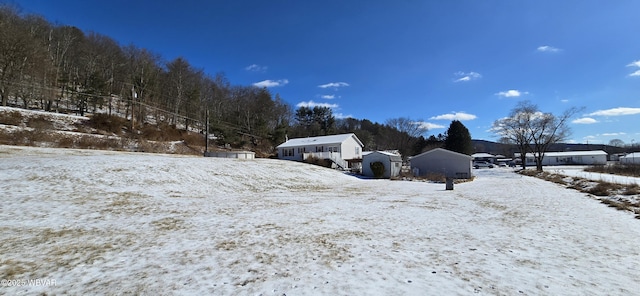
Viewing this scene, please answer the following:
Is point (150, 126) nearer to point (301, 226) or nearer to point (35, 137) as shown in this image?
point (35, 137)

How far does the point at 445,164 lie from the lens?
38250mm

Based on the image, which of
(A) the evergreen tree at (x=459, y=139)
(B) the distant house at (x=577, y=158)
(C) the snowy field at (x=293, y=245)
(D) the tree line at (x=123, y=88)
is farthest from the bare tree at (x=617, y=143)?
Answer: (C) the snowy field at (x=293, y=245)

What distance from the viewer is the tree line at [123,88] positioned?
33219 millimetres

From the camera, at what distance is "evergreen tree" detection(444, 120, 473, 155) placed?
67875 mm

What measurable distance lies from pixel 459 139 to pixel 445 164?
1377 inches

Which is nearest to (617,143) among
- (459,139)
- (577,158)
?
(577,158)

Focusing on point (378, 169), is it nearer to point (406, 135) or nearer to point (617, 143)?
point (406, 135)

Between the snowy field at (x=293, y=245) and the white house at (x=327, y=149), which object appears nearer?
the snowy field at (x=293, y=245)

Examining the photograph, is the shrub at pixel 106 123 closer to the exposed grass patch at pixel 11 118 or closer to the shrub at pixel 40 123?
the shrub at pixel 40 123

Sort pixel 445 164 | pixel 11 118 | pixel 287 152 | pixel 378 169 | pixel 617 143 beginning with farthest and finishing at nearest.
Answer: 1. pixel 617 143
2. pixel 287 152
3. pixel 445 164
4. pixel 378 169
5. pixel 11 118

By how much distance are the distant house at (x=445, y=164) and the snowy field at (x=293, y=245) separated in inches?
969

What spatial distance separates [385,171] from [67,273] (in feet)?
103

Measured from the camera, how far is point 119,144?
31750mm

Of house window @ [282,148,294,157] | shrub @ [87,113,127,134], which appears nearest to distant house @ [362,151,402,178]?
house window @ [282,148,294,157]
